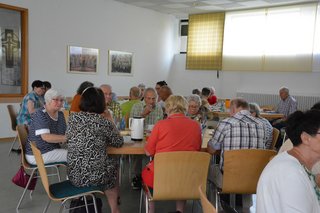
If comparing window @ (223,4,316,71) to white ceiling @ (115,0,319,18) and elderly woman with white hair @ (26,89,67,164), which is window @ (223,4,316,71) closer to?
white ceiling @ (115,0,319,18)

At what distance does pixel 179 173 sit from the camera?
7.67 feet

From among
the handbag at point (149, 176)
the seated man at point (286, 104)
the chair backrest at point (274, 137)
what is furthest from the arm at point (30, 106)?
the seated man at point (286, 104)

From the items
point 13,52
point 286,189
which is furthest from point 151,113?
point 13,52

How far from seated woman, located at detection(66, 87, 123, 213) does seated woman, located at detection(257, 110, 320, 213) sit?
1.33m

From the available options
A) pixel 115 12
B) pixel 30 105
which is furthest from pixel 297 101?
pixel 30 105

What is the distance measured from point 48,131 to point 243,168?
5.82 ft

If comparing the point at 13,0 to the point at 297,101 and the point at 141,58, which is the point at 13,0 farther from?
the point at 297,101

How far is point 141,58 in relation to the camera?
8.91 meters

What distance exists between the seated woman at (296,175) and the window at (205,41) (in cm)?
770

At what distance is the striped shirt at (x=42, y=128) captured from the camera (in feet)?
9.62

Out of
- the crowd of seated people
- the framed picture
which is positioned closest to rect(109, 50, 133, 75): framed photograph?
the framed picture

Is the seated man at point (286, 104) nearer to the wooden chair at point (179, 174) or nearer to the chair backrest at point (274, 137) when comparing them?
the chair backrest at point (274, 137)

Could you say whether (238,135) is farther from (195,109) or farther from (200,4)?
(200,4)

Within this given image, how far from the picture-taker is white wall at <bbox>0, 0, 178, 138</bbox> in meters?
6.49
